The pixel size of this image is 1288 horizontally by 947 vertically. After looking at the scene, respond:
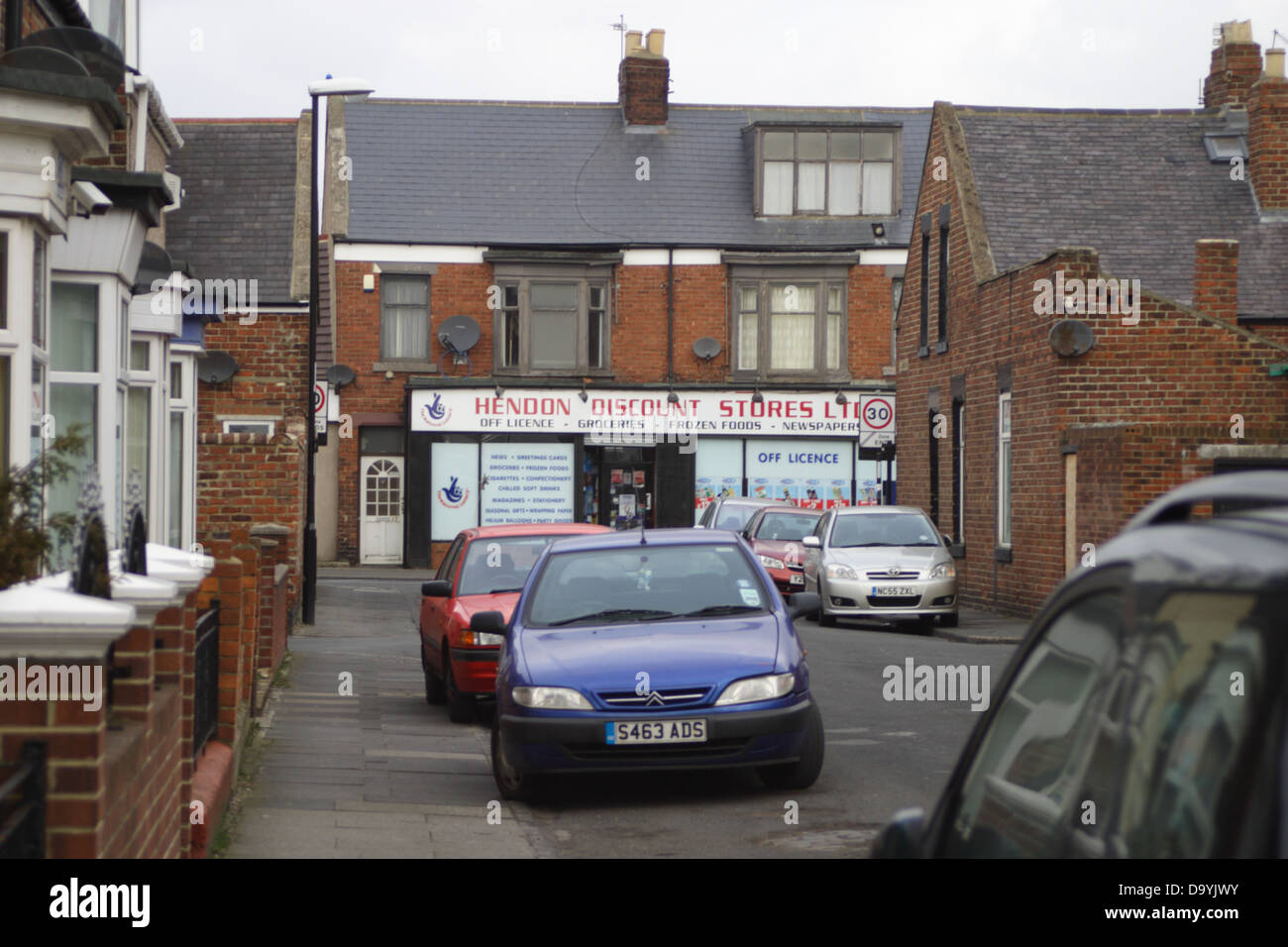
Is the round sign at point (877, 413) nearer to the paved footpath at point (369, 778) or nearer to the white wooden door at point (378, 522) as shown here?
the white wooden door at point (378, 522)

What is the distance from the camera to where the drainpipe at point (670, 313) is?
3778cm

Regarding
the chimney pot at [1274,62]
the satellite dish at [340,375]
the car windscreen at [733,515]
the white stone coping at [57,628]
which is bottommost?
the car windscreen at [733,515]

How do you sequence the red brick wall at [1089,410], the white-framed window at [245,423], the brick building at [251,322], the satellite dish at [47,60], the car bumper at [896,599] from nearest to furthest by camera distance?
the satellite dish at [47,60], the red brick wall at [1089,410], the brick building at [251,322], the car bumper at [896,599], the white-framed window at [245,423]

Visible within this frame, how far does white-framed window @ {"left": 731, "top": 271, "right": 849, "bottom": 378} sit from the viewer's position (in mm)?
38000

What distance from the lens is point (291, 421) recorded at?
Result: 24.1 meters

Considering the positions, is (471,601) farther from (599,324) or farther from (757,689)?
(599,324)

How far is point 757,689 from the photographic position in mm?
9555

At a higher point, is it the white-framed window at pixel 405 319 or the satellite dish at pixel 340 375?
the white-framed window at pixel 405 319

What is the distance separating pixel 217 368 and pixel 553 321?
1467 centimetres

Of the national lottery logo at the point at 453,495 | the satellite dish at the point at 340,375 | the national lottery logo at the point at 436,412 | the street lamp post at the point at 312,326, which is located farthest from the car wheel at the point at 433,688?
the satellite dish at the point at 340,375

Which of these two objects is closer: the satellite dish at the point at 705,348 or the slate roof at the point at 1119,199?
the slate roof at the point at 1119,199

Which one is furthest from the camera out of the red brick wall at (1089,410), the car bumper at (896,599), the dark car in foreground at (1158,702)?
the car bumper at (896,599)

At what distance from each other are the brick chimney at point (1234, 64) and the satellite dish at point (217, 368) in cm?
2083
